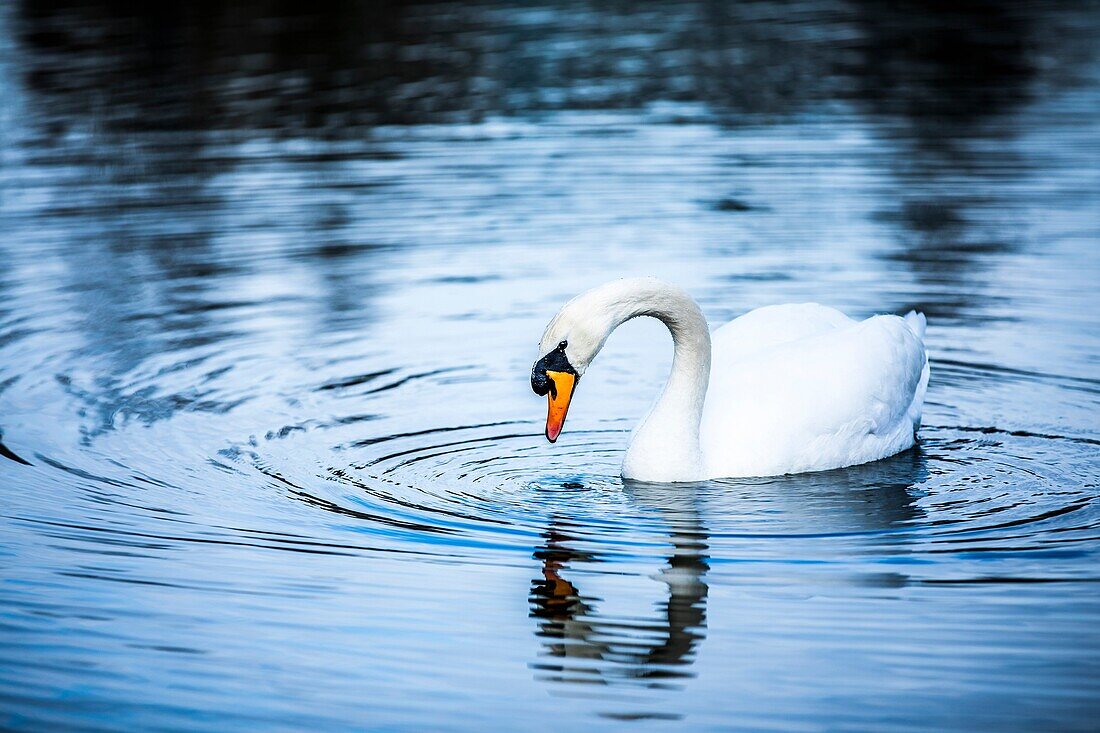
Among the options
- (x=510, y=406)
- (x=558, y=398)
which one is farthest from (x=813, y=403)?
(x=510, y=406)

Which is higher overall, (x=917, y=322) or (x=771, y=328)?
(x=771, y=328)

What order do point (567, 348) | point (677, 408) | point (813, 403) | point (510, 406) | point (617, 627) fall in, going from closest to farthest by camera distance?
point (617, 627) → point (567, 348) → point (677, 408) → point (813, 403) → point (510, 406)

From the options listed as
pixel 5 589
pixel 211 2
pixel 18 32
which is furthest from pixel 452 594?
pixel 211 2

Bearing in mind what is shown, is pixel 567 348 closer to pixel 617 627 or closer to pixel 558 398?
pixel 558 398

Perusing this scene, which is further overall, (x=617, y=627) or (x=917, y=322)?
(x=917, y=322)

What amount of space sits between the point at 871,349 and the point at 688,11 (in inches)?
855

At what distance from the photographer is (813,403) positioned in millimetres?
8914

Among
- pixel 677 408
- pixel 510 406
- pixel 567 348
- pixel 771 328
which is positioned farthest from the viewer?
pixel 510 406

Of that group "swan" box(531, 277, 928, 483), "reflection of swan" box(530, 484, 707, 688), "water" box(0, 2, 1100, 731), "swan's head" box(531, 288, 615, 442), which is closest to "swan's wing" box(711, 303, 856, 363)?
"swan" box(531, 277, 928, 483)

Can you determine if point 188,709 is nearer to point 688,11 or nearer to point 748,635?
point 748,635

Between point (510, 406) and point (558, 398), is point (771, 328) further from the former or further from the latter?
point (558, 398)

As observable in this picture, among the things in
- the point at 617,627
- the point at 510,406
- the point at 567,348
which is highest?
the point at 567,348

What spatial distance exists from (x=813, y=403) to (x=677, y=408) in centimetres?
75

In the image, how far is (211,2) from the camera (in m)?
32.0
